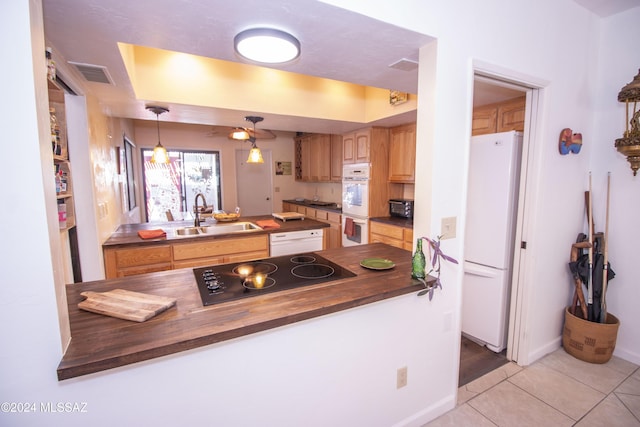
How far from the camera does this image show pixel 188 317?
1123 mm

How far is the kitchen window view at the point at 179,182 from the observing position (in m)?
5.38

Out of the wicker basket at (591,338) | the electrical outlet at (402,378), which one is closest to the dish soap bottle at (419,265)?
the electrical outlet at (402,378)

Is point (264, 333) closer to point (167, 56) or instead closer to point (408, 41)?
point (408, 41)

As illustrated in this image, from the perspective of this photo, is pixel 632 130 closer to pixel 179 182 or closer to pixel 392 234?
pixel 392 234

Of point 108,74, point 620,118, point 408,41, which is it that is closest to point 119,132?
point 108,74

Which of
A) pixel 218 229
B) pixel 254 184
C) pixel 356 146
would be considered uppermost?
pixel 356 146

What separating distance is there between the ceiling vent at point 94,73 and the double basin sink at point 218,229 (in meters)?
1.51

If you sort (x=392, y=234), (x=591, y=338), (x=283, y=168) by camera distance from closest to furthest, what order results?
(x=591, y=338) → (x=392, y=234) → (x=283, y=168)

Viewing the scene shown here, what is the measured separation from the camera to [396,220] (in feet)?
12.1

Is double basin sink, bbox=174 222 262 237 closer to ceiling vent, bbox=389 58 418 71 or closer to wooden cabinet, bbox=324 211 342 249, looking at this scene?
wooden cabinet, bbox=324 211 342 249

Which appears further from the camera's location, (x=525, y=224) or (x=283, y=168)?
(x=283, y=168)

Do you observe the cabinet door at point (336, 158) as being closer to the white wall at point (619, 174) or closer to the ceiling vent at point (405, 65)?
the ceiling vent at point (405, 65)

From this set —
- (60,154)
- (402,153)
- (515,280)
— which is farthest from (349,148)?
(60,154)

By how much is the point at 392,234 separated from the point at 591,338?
193cm
